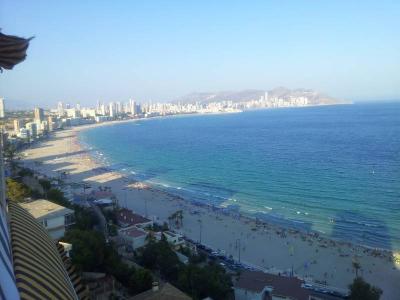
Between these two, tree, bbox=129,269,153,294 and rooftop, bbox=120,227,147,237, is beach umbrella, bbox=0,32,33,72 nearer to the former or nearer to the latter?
tree, bbox=129,269,153,294

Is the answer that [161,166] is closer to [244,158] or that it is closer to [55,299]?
[244,158]

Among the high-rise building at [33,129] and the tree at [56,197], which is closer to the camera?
the tree at [56,197]

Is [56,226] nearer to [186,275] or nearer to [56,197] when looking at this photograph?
[186,275]

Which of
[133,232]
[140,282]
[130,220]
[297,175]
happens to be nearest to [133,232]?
[133,232]

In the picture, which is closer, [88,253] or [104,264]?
[88,253]

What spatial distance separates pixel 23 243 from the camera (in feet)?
12.4

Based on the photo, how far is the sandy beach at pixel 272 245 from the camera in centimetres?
1755

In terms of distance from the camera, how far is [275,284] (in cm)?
1359

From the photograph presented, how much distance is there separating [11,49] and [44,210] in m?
14.5

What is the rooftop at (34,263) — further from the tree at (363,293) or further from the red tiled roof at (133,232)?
the red tiled roof at (133,232)

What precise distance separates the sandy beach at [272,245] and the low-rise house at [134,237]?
391 centimetres

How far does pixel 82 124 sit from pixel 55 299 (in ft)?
383

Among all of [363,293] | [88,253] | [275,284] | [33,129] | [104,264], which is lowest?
[363,293]

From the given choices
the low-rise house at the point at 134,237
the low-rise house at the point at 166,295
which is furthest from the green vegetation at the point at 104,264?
the low-rise house at the point at 134,237
